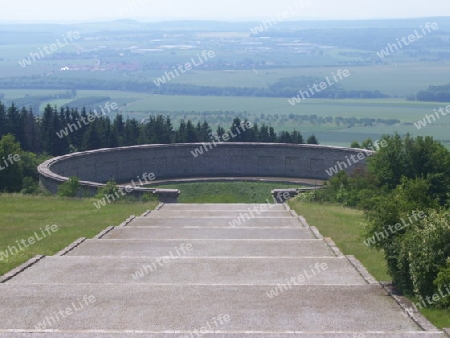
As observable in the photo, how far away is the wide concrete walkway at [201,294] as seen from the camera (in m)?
9.82

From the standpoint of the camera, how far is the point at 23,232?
20.2 metres

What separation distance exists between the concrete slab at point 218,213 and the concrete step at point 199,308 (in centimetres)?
1240

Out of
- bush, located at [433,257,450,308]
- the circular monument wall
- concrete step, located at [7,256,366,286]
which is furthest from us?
the circular monument wall

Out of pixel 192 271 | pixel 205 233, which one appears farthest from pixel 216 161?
pixel 192 271

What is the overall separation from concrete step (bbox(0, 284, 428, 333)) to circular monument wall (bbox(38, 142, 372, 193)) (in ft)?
105

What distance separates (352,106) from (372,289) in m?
148

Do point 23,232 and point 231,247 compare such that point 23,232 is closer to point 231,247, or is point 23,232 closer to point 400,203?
point 231,247

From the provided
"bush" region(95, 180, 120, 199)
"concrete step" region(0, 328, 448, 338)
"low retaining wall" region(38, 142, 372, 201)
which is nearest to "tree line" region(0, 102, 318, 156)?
"low retaining wall" region(38, 142, 372, 201)

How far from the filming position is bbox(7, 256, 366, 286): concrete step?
42.6 ft

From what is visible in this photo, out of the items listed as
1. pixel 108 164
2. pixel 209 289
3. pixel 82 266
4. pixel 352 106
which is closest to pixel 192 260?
pixel 82 266

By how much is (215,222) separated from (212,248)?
19.1 feet

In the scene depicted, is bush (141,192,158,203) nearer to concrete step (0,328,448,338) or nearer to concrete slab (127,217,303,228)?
concrete slab (127,217,303,228)

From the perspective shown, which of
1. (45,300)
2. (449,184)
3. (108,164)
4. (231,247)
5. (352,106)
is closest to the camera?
(45,300)

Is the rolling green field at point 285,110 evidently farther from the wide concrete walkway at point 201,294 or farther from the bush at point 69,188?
the wide concrete walkway at point 201,294
